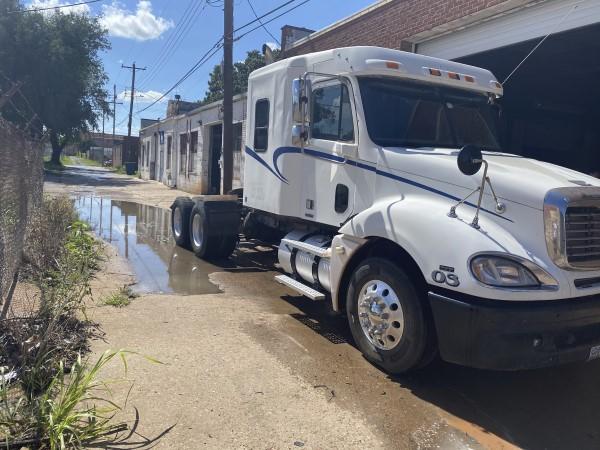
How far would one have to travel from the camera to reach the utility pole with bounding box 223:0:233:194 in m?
14.9

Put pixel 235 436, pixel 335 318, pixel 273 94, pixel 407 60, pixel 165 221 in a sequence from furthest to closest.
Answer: pixel 165 221
pixel 273 94
pixel 335 318
pixel 407 60
pixel 235 436

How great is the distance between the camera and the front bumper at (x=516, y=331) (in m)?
3.64

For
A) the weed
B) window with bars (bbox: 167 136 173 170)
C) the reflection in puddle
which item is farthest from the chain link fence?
window with bars (bbox: 167 136 173 170)

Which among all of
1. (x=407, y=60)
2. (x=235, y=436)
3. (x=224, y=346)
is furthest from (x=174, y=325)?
(x=407, y=60)

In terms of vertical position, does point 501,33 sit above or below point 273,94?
above

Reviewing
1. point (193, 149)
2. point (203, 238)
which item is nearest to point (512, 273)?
point (203, 238)

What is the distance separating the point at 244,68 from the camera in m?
53.5

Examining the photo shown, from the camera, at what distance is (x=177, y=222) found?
10.8 meters

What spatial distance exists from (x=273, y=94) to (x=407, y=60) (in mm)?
2112

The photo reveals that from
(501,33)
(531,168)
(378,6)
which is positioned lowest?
(531,168)

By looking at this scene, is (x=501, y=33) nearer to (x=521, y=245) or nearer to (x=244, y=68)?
(x=521, y=245)

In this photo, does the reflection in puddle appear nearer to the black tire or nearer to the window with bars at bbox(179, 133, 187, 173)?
the black tire

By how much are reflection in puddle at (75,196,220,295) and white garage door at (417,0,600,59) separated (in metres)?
6.36

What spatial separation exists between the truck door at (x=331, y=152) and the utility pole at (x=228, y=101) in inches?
354
